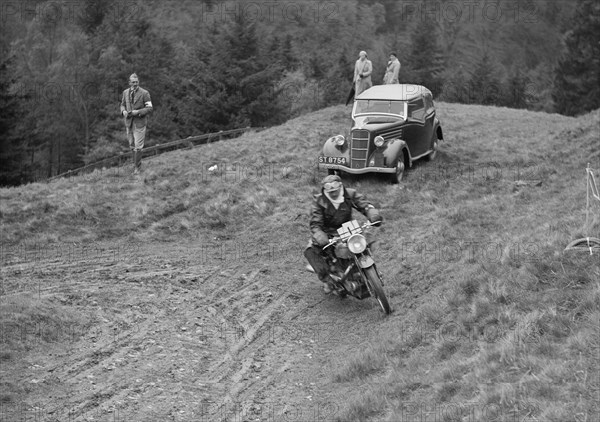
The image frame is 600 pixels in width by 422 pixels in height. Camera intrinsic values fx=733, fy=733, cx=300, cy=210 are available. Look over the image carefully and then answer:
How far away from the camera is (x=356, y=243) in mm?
9828

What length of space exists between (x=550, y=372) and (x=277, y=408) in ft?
9.48

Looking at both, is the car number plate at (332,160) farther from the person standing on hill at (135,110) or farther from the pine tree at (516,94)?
the pine tree at (516,94)

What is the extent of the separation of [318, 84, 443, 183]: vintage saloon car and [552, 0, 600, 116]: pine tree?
35006 millimetres

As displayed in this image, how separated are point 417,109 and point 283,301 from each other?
326 inches

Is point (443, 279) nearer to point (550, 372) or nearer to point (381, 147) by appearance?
point (550, 372)

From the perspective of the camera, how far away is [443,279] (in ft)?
35.1

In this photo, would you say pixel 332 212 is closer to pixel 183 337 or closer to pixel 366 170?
pixel 183 337

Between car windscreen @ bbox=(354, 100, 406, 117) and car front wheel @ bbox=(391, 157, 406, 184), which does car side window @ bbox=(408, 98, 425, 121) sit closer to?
car windscreen @ bbox=(354, 100, 406, 117)

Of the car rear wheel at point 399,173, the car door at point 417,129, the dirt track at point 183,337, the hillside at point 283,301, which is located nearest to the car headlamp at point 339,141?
the hillside at point 283,301

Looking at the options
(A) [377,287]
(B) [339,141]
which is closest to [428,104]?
(B) [339,141]

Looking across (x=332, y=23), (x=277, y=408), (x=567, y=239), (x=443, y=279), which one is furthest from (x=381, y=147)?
(x=332, y=23)

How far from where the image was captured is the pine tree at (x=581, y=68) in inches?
1972

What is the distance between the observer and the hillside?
7.34m

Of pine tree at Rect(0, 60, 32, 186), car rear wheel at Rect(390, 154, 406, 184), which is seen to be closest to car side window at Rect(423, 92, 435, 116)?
car rear wheel at Rect(390, 154, 406, 184)
